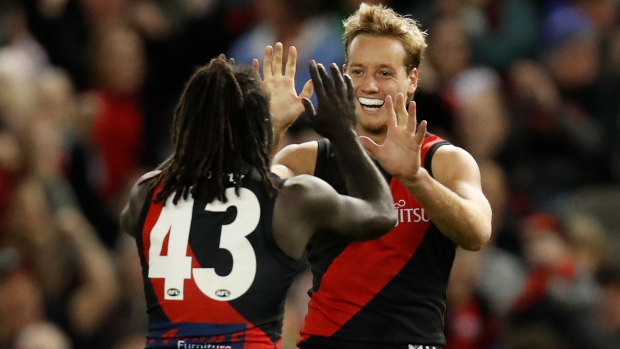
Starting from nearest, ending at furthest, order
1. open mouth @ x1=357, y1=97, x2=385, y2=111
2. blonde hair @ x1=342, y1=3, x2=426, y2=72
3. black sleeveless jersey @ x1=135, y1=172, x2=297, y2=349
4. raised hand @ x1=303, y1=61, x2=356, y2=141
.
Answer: black sleeveless jersey @ x1=135, y1=172, x2=297, y2=349
raised hand @ x1=303, y1=61, x2=356, y2=141
open mouth @ x1=357, y1=97, x2=385, y2=111
blonde hair @ x1=342, y1=3, x2=426, y2=72

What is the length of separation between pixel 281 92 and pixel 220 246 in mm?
1420

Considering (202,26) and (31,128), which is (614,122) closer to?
(202,26)

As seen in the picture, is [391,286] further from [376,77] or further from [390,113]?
[376,77]

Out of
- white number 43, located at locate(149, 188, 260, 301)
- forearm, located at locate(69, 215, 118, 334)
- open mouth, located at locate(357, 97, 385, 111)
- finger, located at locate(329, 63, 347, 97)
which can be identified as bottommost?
forearm, located at locate(69, 215, 118, 334)

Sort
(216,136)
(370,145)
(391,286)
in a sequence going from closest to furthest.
Result: (216,136) → (370,145) → (391,286)

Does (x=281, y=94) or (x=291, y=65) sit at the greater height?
(x=291, y=65)

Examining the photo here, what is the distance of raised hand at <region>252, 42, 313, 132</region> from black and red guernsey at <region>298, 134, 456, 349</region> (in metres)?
0.47

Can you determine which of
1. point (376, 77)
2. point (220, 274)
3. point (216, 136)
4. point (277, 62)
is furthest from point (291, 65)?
point (220, 274)

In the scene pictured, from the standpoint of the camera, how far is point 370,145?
5.57m

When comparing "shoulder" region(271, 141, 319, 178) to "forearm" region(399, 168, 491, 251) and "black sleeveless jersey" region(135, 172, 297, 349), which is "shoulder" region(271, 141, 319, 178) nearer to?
"forearm" region(399, 168, 491, 251)

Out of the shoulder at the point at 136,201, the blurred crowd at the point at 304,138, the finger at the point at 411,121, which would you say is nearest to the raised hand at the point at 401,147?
the finger at the point at 411,121

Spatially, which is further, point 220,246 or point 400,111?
point 400,111

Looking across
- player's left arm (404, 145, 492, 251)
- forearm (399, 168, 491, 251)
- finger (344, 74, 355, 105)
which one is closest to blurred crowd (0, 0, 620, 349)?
player's left arm (404, 145, 492, 251)

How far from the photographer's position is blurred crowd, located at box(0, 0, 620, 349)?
9.42 metres
